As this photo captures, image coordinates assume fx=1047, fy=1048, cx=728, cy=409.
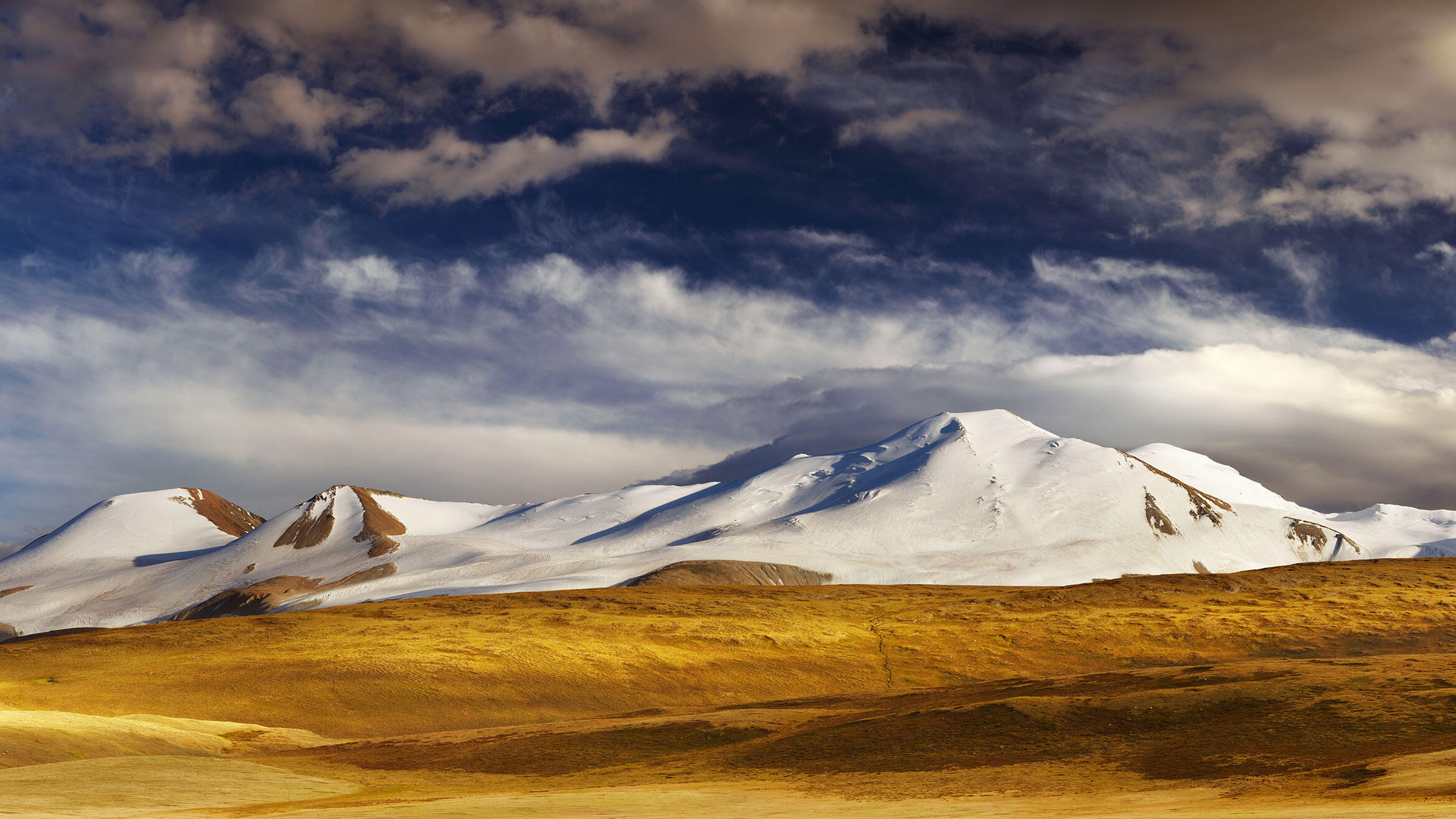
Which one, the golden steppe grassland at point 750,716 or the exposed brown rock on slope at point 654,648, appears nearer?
the golden steppe grassland at point 750,716

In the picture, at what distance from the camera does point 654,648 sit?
296ft

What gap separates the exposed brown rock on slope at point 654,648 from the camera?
71.9m

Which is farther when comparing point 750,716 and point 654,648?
point 654,648

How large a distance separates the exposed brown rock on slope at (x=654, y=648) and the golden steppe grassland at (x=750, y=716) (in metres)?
0.38

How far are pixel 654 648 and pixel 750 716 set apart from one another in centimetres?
4377

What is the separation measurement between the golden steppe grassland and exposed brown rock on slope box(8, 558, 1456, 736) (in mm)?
A: 382

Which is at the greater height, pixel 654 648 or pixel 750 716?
pixel 750 716

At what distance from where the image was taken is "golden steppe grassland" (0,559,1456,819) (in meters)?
30.5

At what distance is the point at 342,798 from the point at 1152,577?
5172 inches

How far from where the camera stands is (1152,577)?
5679 inches

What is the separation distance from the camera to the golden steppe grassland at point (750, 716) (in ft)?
100.0

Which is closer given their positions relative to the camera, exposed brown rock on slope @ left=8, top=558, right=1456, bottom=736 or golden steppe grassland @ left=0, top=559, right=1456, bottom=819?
golden steppe grassland @ left=0, top=559, right=1456, bottom=819

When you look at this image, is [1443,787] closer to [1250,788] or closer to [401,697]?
[1250,788]

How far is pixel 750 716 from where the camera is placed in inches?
1873
